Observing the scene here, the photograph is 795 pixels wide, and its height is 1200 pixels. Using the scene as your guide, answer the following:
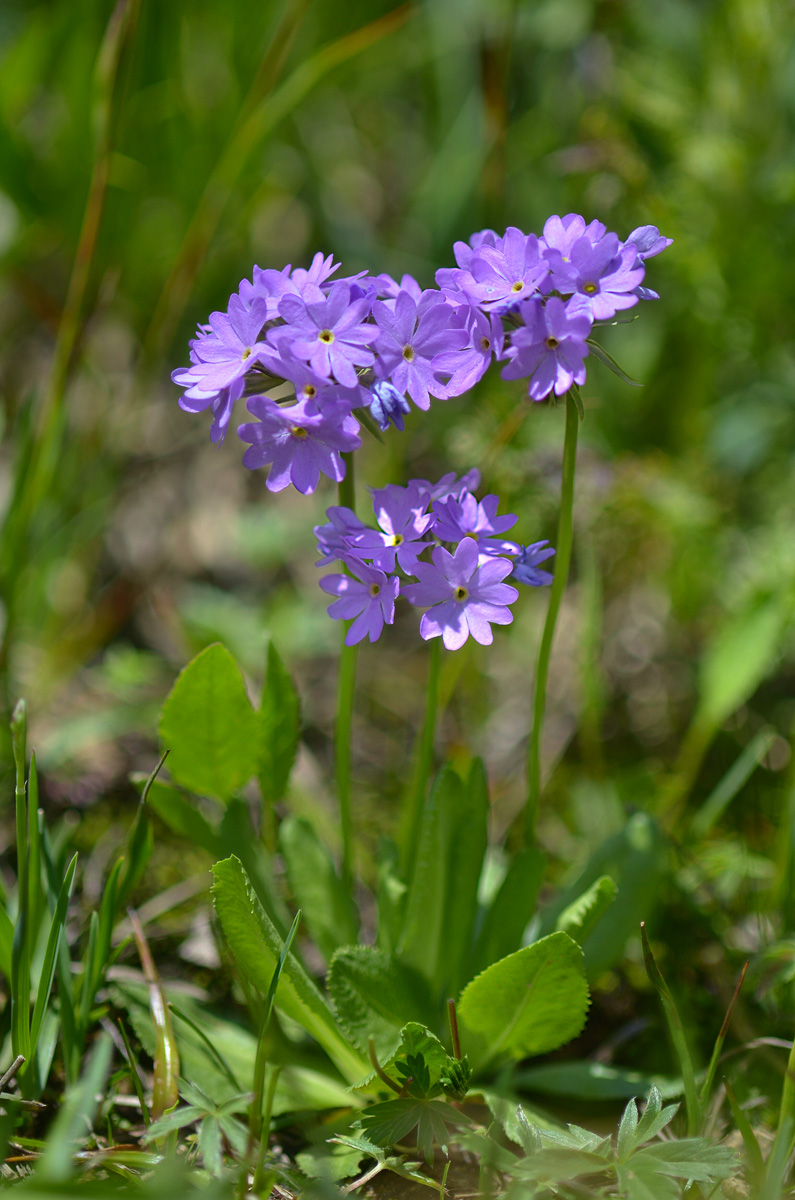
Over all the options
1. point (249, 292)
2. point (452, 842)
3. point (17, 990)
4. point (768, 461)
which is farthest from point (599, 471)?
point (17, 990)

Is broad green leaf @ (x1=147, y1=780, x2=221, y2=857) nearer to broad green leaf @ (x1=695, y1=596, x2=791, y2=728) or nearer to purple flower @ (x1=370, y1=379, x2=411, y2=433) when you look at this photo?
purple flower @ (x1=370, y1=379, x2=411, y2=433)

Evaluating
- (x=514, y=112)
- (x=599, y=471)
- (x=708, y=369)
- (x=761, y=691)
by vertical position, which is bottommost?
(x=761, y=691)

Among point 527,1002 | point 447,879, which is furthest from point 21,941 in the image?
point 527,1002

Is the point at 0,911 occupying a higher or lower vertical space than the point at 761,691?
lower

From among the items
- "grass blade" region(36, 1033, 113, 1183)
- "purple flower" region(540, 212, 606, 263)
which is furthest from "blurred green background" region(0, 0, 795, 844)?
"grass blade" region(36, 1033, 113, 1183)

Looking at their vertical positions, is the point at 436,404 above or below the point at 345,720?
above

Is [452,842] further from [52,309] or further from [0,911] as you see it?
[52,309]

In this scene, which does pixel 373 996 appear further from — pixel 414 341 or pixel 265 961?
pixel 414 341

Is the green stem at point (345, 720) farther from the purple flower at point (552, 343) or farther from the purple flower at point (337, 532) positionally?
the purple flower at point (552, 343)
